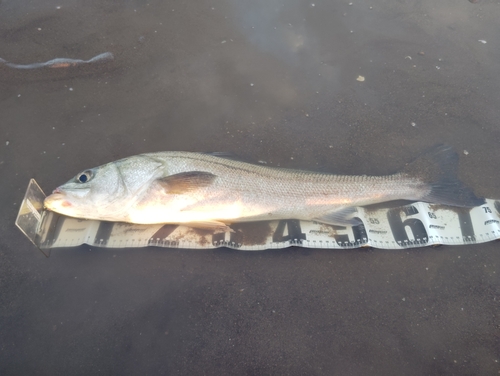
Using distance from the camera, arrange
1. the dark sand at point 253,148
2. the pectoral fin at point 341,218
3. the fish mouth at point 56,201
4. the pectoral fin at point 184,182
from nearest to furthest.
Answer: the dark sand at point 253,148
the fish mouth at point 56,201
the pectoral fin at point 184,182
the pectoral fin at point 341,218

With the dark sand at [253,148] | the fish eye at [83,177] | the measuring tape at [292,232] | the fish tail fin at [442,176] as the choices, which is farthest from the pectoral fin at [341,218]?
the fish eye at [83,177]

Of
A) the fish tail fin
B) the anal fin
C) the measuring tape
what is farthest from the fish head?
the fish tail fin

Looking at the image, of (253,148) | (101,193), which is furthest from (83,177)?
(253,148)

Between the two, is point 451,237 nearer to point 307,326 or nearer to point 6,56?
point 307,326

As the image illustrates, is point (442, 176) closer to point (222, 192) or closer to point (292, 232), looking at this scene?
point (292, 232)

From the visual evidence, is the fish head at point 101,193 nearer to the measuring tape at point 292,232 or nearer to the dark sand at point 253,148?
the measuring tape at point 292,232
